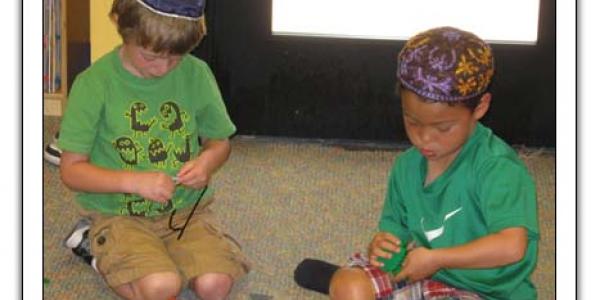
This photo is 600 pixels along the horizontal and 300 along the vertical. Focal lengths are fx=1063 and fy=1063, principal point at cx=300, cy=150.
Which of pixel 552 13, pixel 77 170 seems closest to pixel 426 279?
pixel 77 170

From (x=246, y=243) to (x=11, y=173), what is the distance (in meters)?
0.54

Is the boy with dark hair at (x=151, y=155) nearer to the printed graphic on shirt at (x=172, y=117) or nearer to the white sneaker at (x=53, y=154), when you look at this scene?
the printed graphic on shirt at (x=172, y=117)

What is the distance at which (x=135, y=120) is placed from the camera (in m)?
1.62

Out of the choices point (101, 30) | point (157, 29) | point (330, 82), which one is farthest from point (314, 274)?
point (101, 30)

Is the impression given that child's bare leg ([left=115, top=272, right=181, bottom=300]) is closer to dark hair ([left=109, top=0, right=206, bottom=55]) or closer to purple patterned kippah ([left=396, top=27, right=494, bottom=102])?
dark hair ([left=109, top=0, right=206, bottom=55])

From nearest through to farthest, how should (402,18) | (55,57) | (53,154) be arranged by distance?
(53,154) → (402,18) → (55,57)

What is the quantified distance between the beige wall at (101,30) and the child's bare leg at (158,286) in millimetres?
936

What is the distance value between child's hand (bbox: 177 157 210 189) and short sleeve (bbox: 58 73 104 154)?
148 mm

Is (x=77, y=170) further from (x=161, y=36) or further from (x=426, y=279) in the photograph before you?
(x=426, y=279)

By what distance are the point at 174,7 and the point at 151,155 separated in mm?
243

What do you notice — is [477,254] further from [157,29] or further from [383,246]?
[157,29]

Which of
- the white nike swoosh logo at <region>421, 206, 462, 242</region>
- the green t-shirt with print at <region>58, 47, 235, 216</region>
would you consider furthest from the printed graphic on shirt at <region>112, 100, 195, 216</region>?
the white nike swoosh logo at <region>421, 206, 462, 242</region>

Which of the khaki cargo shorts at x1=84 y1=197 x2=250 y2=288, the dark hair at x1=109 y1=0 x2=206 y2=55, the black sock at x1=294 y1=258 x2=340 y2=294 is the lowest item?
the black sock at x1=294 y1=258 x2=340 y2=294

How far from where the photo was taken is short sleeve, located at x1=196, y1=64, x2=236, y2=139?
1.68m
